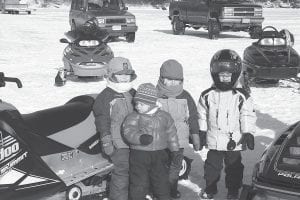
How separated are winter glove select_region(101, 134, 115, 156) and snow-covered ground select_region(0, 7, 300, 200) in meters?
1.09

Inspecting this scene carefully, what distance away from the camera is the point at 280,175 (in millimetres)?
3555

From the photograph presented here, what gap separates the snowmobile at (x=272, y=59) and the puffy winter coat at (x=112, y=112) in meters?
6.19

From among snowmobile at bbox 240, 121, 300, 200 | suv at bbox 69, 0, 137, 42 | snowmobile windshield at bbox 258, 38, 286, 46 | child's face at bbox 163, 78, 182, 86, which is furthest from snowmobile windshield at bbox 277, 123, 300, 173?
suv at bbox 69, 0, 137, 42

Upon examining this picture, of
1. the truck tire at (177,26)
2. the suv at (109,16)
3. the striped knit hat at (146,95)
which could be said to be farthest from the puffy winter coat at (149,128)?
the truck tire at (177,26)

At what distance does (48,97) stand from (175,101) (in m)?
5.56

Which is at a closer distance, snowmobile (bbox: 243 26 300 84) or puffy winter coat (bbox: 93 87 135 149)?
puffy winter coat (bbox: 93 87 135 149)

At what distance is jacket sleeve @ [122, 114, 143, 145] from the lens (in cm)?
429

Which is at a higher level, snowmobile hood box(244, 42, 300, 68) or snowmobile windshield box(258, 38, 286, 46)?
snowmobile windshield box(258, 38, 286, 46)

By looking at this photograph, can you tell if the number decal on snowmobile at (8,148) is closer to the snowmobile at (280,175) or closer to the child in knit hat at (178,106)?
the child in knit hat at (178,106)

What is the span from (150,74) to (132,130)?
8.38m

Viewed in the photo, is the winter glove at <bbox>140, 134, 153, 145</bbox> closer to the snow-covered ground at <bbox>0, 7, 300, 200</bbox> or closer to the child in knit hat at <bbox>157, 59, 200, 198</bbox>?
the child in knit hat at <bbox>157, 59, 200, 198</bbox>

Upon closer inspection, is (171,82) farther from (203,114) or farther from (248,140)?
(248,140)

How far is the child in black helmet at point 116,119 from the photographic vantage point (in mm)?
4469

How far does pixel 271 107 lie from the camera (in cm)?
912
